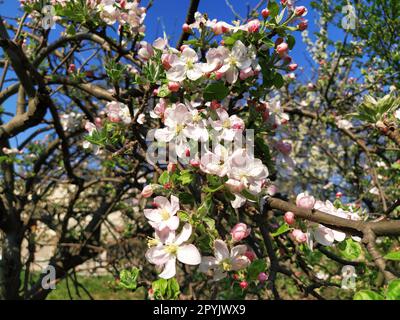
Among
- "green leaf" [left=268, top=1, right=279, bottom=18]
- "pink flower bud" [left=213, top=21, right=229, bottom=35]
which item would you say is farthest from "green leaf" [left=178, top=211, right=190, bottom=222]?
"green leaf" [left=268, top=1, right=279, bottom=18]

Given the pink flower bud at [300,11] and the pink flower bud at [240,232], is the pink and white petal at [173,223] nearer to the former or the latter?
the pink flower bud at [240,232]

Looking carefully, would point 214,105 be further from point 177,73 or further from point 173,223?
point 173,223

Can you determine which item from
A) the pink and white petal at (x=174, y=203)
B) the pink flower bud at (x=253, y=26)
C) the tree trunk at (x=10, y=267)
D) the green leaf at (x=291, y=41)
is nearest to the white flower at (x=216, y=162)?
the pink and white petal at (x=174, y=203)

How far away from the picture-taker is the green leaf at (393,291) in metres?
0.82

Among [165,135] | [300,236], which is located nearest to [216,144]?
[165,135]

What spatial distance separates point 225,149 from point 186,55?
411 millimetres

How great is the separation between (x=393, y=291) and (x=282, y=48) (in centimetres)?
98

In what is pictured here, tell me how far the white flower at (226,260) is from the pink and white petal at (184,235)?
0.11 meters

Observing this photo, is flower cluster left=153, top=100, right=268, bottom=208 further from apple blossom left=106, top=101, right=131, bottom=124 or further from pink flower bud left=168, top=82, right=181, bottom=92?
apple blossom left=106, top=101, right=131, bottom=124

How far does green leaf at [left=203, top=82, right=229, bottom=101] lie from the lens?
4.72 feet

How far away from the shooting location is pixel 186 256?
3.93ft

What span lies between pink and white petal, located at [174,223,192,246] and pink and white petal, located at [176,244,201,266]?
22mm

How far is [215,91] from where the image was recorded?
1449mm

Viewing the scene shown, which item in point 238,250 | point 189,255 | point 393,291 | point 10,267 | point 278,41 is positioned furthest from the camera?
point 10,267
